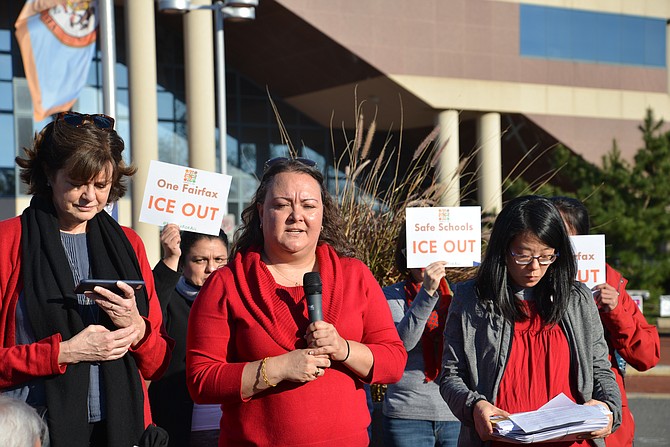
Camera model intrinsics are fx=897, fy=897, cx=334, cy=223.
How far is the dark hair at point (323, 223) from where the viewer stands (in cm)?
335

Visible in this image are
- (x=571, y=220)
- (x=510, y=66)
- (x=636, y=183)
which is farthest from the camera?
(x=510, y=66)

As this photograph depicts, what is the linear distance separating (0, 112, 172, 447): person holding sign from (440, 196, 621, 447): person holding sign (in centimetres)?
121

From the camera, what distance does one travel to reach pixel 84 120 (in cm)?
347

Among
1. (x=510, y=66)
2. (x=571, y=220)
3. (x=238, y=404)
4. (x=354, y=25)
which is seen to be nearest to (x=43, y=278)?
(x=238, y=404)

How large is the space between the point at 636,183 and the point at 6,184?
1970 centimetres

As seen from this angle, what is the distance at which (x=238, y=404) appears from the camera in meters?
3.16

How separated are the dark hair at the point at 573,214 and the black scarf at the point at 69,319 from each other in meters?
2.31

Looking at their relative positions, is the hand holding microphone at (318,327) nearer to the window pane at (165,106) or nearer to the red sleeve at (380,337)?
the red sleeve at (380,337)

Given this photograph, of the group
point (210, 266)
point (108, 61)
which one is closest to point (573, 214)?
point (210, 266)

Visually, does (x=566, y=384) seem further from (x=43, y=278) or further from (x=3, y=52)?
(x=3, y=52)

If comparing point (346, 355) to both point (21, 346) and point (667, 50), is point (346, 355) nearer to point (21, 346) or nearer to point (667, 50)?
point (21, 346)

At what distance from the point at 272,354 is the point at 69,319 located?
0.78 metres

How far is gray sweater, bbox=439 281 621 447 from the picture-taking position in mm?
3535

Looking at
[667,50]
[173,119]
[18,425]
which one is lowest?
[18,425]
